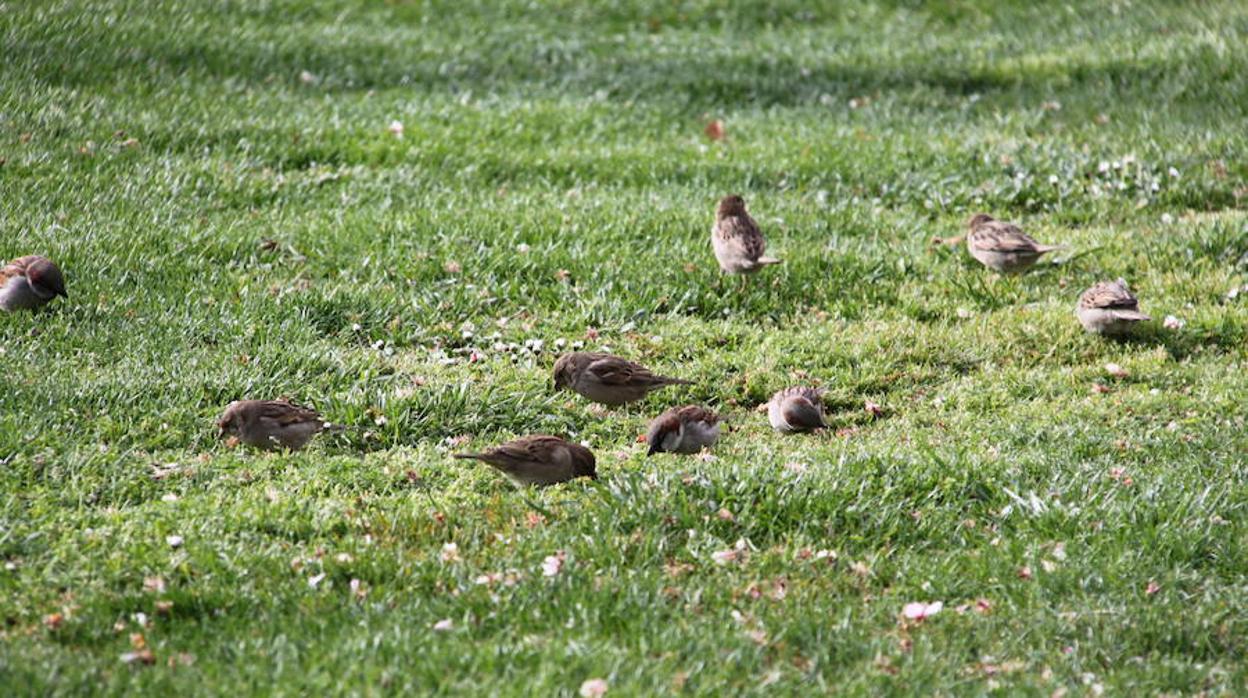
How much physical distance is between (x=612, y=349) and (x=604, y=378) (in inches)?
36.4

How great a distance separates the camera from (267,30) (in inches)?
574

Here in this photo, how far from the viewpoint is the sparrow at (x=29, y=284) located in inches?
318

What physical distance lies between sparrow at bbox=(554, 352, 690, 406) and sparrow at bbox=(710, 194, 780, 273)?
63.1 inches

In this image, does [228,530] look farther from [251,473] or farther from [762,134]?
[762,134]

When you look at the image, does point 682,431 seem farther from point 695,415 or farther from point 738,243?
point 738,243

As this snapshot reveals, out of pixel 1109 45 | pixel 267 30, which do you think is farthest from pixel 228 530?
pixel 1109 45

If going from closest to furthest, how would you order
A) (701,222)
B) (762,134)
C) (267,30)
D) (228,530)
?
(228,530) < (701,222) < (762,134) < (267,30)

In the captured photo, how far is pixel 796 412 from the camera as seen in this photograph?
7.32 metres

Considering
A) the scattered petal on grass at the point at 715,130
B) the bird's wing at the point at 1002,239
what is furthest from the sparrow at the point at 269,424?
the scattered petal on grass at the point at 715,130

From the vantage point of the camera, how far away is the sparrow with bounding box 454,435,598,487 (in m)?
6.48

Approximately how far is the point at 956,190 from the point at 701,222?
7.66ft

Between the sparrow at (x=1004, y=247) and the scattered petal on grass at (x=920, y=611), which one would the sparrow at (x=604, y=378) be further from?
the sparrow at (x=1004, y=247)

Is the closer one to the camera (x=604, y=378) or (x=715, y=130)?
(x=604, y=378)

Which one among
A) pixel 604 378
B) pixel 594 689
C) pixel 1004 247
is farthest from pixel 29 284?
pixel 1004 247
